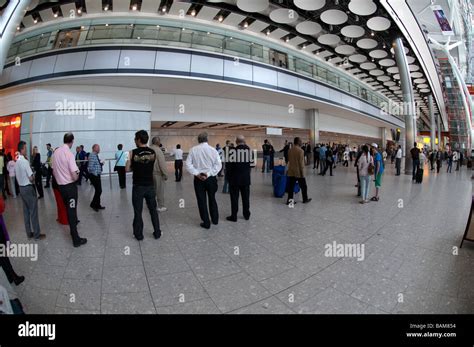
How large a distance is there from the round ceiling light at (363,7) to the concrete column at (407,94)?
183 inches

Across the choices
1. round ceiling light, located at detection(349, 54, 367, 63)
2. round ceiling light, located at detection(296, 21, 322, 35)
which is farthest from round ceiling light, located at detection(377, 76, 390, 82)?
round ceiling light, located at detection(296, 21, 322, 35)

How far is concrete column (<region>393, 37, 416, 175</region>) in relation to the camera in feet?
42.9

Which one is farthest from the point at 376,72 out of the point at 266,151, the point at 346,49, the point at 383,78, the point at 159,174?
the point at 159,174

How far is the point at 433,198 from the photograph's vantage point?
A: 6.89m

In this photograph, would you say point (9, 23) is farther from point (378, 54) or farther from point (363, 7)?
point (378, 54)

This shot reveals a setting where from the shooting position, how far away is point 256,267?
2.79 m

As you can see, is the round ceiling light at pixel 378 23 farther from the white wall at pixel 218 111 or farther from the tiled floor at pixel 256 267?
the tiled floor at pixel 256 267

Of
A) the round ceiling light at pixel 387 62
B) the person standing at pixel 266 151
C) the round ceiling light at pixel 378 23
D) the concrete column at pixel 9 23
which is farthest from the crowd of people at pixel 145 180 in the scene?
the round ceiling light at pixel 387 62

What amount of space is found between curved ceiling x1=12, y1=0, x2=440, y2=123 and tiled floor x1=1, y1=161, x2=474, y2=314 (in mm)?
10512

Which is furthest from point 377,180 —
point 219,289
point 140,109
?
point 140,109

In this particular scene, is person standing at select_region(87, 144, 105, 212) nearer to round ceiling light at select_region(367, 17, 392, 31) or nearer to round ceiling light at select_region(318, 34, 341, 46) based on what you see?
round ceiling light at select_region(367, 17, 392, 31)

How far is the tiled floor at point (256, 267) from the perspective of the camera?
216 cm

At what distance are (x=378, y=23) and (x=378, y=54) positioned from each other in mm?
5211

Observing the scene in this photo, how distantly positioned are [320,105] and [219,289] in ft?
58.7
